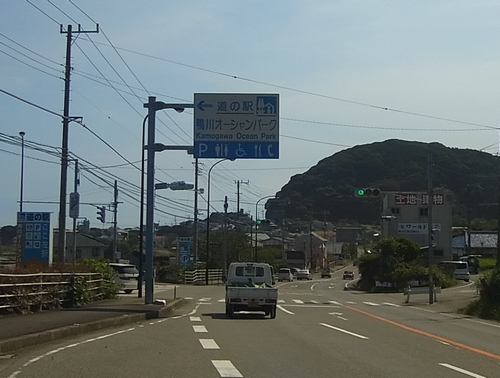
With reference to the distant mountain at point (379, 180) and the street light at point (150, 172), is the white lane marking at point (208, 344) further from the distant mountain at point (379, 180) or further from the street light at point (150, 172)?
the distant mountain at point (379, 180)

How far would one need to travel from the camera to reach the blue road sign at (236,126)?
2784 cm

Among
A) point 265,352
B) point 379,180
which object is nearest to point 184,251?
point 265,352

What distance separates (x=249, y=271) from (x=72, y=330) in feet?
33.6

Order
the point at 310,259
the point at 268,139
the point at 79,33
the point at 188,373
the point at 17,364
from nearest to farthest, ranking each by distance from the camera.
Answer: the point at 188,373, the point at 17,364, the point at 268,139, the point at 79,33, the point at 310,259

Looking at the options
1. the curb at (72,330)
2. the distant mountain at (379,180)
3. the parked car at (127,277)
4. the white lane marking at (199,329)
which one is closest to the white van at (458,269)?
the parked car at (127,277)

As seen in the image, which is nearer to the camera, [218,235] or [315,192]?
[218,235]

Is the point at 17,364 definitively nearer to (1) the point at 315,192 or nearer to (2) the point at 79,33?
(2) the point at 79,33

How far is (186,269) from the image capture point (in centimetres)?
6719

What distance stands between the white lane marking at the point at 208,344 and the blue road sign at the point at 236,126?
12654 millimetres

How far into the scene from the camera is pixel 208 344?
49.2 ft

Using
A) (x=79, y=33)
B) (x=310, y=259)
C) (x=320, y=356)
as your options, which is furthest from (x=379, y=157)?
(x=320, y=356)

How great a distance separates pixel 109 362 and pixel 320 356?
3.85 m

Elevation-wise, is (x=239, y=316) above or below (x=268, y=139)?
below

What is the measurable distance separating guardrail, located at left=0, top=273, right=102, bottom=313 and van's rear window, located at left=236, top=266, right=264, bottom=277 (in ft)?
19.6
